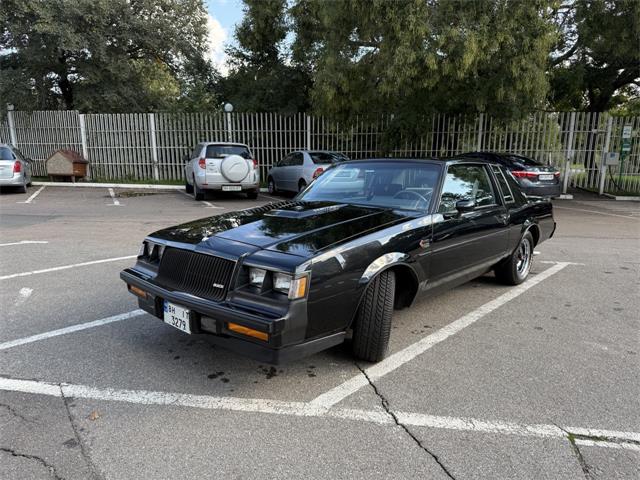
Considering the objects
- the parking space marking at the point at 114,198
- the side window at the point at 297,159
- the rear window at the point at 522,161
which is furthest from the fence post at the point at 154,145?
the rear window at the point at 522,161

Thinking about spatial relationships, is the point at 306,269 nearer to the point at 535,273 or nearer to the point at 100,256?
the point at 535,273

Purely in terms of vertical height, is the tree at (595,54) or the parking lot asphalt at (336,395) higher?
the tree at (595,54)

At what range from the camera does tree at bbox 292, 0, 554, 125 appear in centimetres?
1068

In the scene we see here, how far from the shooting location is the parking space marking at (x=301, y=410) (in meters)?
2.59

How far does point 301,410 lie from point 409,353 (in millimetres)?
1172

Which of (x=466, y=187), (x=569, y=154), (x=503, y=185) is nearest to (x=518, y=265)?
(x=503, y=185)

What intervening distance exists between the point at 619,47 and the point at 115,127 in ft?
58.2

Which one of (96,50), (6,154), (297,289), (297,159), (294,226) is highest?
(96,50)

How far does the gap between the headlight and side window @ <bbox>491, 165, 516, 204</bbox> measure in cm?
339

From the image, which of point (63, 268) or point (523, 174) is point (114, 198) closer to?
point (63, 268)

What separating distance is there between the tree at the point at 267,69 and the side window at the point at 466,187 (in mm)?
13655

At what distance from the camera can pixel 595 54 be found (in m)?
15.0

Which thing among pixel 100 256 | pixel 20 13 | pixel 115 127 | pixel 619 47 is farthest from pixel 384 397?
pixel 20 13

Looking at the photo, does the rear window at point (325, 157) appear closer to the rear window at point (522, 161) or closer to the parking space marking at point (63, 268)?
the rear window at point (522, 161)
